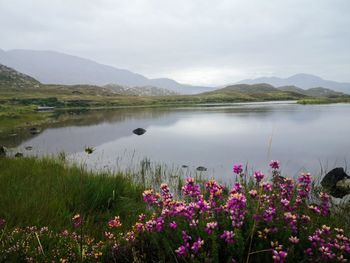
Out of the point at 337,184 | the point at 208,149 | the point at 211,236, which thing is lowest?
the point at 208,149

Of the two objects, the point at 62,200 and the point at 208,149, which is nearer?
the point at 62,200

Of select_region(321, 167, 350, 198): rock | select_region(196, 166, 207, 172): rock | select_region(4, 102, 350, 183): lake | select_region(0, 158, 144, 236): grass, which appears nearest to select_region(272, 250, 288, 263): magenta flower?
select_region(0, 158, 144, 236): grass

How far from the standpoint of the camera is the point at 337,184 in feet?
46.0

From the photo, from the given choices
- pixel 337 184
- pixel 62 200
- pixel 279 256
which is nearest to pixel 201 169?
pixel 337 184

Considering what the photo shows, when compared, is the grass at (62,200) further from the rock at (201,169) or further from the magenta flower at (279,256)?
the rock at (201,169)

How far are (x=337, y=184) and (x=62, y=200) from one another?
11.9 m

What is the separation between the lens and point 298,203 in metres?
4.69

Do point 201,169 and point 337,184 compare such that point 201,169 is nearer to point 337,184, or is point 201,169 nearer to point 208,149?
point 337,184

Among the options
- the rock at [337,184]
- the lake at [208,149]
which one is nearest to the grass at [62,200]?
the lake at [208,149]

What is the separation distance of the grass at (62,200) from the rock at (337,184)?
8.49m

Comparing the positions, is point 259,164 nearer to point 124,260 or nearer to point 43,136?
point 124,260

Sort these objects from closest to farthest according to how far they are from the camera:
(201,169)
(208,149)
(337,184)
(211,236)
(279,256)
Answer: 1. (279,256)
2. (211,236)
3. (337,184)
4. (201,169)
5. (208,149)

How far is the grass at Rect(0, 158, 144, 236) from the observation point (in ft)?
20.5

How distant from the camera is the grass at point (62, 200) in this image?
6.26 meters
